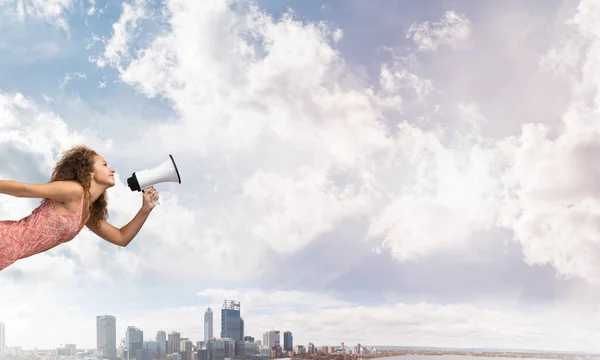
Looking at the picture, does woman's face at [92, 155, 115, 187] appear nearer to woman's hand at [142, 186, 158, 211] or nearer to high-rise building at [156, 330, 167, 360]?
woman's hand at [142, 186, 158, 211]

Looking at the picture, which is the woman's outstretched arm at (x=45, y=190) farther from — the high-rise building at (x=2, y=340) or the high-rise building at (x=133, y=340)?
the high-rise building at (x=133, y=340)

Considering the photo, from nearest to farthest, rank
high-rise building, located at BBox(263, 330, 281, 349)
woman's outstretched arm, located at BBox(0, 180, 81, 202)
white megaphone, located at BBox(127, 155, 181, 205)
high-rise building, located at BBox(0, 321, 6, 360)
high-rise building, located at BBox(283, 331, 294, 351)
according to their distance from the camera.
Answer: woman's outstretched arm, located at BBox(0, 180, 81, 202), white megaphone, located at BBox(127, 155, 181, 205), high-rise building, located at BBox(0, 321, 6, 360), high-rise building, located at BBox(283, 331, 294, 351), high-rise building, located at BBox(263, 330, 281, 349)

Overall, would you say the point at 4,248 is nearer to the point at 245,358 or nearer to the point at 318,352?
the point at 318,352

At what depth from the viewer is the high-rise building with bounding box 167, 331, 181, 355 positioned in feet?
26.4

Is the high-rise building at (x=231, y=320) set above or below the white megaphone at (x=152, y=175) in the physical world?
below

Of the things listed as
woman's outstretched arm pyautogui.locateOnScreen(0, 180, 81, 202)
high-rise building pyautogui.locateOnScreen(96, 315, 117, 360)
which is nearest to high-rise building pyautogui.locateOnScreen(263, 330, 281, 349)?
high-rise building pyautogui.locateOnScreen(96, 315, 117, 360)

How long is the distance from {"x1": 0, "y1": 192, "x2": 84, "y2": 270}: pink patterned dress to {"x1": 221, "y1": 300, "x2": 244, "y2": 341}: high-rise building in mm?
4826

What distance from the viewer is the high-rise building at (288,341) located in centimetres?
745

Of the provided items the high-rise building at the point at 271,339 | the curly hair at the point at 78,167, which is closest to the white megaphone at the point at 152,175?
the curly hair at the point at 78,167

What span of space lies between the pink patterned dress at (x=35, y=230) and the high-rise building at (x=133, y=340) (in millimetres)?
5354

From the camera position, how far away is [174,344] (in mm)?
8133

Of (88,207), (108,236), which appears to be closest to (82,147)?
(88,207)

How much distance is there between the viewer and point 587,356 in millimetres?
6859

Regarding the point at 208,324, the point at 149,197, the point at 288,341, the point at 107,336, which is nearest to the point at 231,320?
the point at 208,324
